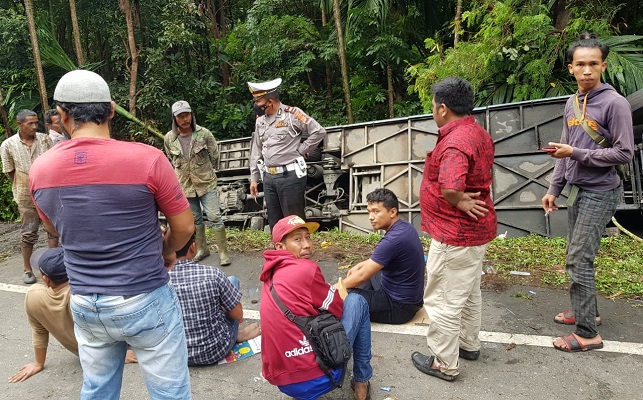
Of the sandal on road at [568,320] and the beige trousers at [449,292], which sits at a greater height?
the beige trousers at [449,292]

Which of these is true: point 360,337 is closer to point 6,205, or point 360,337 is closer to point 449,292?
point 449,292

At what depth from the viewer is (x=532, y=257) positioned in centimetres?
491

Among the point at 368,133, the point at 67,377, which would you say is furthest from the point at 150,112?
the point at 67,377

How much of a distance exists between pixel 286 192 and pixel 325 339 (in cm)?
278

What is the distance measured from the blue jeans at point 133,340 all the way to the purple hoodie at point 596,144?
2.60 meters

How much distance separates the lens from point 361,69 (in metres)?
12.4

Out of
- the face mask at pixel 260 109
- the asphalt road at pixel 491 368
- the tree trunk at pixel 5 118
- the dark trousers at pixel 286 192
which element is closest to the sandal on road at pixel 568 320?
the asphalt road at pixel 491 368

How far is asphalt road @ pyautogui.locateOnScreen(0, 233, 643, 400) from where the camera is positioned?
262cm

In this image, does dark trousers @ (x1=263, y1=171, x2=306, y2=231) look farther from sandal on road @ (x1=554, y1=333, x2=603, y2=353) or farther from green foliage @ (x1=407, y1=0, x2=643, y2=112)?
green foliage @ (x1=407, y1=0, x2=643, y2=112)

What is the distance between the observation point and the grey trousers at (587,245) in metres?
2.82

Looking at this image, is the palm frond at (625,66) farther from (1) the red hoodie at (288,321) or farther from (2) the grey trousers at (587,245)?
(1) the red hoodie at (288,321)

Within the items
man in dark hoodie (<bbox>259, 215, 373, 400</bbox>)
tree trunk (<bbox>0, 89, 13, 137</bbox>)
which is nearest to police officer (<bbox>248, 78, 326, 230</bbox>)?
man in dark hoodie (<bbox>259, 215, 373, 400</bbox>)

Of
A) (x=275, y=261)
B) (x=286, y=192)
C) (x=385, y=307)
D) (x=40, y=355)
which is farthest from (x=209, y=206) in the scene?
(x=275, y=261)

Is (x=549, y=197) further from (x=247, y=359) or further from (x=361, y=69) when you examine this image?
(x=361, y=69)
